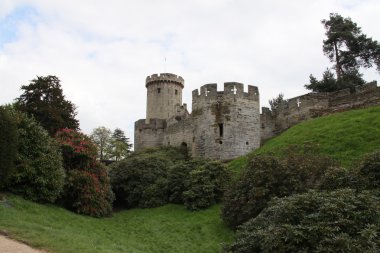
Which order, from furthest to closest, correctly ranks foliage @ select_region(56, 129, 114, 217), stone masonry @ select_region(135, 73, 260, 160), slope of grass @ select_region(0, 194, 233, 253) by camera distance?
stone masonry @ select_region(135, 73, 260, 160)
foliage @ select_region(56, 129, 114, 217)
slope of grass @ select_region(0, 194, 233, 253)

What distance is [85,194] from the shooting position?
69.4 ft

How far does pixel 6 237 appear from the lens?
11570 mm

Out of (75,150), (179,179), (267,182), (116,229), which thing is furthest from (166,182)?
(267,182)

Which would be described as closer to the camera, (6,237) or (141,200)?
(6,237)

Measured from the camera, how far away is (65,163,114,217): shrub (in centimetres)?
2102

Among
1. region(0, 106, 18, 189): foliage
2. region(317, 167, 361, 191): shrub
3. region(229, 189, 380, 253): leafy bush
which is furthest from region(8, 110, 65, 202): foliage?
region(317, 167, 361, 191): shrub

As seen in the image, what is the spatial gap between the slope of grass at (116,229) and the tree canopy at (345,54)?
1934 cm

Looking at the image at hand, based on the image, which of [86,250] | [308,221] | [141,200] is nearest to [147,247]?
[86,250]

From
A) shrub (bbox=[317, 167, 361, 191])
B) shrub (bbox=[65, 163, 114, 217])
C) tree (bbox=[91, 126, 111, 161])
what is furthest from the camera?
tree (bbox=[91, 126, 111, 161])

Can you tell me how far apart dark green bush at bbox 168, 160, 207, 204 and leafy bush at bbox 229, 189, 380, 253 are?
11423 millimetres

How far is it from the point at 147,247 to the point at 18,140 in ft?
23.9

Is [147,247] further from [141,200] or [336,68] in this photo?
[336,68]

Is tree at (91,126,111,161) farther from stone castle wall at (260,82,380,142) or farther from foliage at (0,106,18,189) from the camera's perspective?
foliage at (0,106,18,189)

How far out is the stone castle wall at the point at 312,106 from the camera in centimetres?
2842
